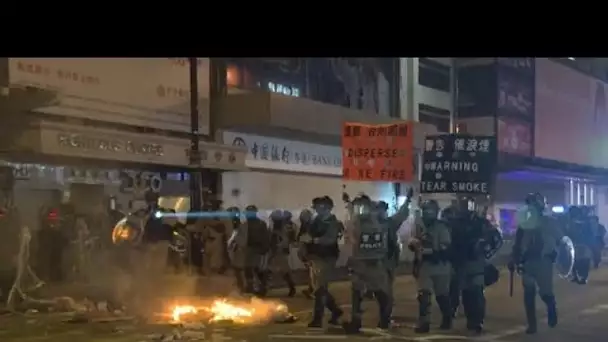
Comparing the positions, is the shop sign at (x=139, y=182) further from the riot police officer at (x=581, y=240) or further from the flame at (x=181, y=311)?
the riot police officer at (x=581, y=240)

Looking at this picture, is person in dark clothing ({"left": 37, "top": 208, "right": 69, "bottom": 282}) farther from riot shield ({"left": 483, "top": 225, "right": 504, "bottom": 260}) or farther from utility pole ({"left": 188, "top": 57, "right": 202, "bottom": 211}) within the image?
Answer: riot shield ({"left": 483, "top": 225, "right": 504, "bottom": 260})

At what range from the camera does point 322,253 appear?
4465mm

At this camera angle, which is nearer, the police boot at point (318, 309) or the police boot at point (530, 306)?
the police boot at point (530, 306)

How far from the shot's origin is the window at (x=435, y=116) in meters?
4.88

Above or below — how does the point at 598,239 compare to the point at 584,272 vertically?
above

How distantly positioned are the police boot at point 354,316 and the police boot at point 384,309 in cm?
11

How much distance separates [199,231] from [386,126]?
1671 mm

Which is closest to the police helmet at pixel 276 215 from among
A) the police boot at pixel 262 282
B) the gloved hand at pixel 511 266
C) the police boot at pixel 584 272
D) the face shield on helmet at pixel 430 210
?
the police boot at pixel 262 282

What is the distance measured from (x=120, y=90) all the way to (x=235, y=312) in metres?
2.11

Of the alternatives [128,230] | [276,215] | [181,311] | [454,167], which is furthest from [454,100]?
[128,230]

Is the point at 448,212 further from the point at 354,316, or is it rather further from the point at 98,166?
the point at 98,166

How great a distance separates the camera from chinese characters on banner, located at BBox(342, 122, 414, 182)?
4148 mm

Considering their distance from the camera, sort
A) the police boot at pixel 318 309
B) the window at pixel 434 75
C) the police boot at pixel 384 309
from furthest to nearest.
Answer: the police boot at pixel 318 309 → the police boot at pixel 384 309 → the window at pixel 434 75
